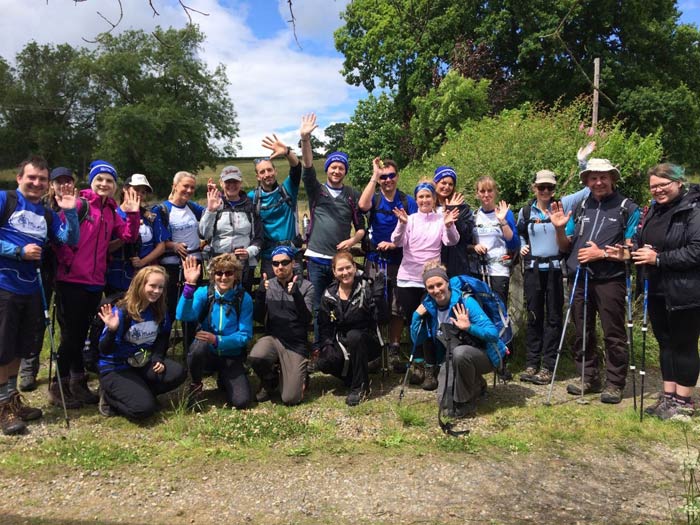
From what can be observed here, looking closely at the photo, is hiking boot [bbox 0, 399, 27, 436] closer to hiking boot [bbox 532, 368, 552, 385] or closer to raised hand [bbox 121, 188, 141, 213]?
raised hand [bbox 121, 188, 141, 213]

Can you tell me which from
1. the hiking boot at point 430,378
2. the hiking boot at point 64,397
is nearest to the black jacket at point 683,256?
the hiking boot at point 430,378

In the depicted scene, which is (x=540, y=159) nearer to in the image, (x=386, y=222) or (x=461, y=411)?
(x=386, y=222)

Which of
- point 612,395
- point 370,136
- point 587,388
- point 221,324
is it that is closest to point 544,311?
point 587,388

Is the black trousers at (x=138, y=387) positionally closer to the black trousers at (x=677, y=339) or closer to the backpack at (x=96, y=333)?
the backpack at (x=96, y=333)

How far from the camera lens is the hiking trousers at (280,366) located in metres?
5.48

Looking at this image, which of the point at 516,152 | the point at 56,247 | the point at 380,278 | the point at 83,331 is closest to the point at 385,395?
the point at 380,278

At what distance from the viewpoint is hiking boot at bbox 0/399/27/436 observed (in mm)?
4617

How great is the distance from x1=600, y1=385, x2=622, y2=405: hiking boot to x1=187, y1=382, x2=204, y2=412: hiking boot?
Answer: 4.27 meters

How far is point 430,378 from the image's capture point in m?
5.82

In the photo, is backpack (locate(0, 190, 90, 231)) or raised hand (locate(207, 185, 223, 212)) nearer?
backpack (locate(0, 190, 90, 231))

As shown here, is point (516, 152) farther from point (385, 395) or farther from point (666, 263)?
point (385, 395)

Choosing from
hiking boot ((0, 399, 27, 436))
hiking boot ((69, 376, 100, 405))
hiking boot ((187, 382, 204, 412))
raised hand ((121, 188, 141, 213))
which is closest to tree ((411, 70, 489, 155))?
raised hand ((121, 188, 141, 213))

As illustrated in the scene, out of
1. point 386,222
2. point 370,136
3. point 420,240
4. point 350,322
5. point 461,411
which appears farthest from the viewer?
point 370,136

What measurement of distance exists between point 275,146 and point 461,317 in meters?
2.76
